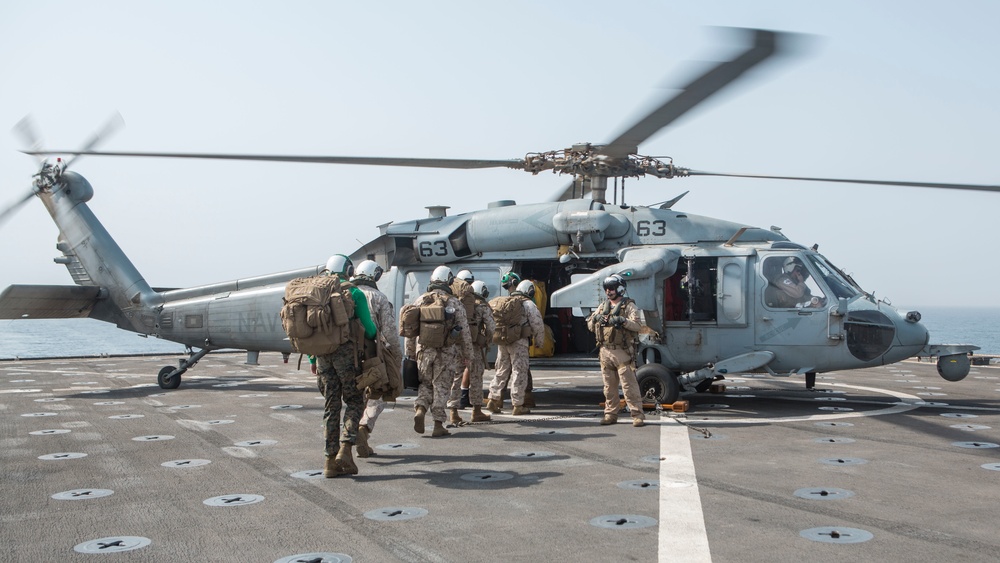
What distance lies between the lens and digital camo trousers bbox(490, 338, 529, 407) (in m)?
10.8

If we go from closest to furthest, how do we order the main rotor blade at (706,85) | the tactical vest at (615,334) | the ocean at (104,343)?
the main rotor blade at (706,85)
the tactical vest at (615,334)
the ocean at (104,343)

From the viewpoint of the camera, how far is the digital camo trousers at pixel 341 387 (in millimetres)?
7004

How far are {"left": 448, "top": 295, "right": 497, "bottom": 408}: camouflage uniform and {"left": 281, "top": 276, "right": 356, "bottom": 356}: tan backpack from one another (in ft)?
9.71

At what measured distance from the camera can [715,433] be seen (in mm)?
8797

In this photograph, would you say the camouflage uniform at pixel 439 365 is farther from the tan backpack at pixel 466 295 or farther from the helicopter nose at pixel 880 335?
the helicopter nose at pixel 880 335

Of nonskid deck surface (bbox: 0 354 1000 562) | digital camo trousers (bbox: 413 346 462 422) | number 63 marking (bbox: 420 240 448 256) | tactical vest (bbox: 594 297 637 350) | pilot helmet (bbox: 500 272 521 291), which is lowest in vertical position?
nonskid deck surface (bbox: 0 354 1000 562)

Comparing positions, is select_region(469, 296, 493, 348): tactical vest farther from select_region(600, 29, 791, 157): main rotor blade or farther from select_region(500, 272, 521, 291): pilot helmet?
select_region(600, 29, 791, 157): main rotor blade

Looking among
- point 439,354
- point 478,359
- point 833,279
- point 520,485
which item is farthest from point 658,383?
point 520,485

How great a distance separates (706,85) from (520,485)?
10.7 ft

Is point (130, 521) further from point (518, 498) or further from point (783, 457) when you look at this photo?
point (783, 457)

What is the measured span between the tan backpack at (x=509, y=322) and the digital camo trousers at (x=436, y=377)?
1.61m

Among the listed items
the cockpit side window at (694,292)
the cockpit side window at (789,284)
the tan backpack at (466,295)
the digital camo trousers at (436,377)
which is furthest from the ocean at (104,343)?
the digital camo trousers at (436,377)

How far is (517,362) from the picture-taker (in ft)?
35.5

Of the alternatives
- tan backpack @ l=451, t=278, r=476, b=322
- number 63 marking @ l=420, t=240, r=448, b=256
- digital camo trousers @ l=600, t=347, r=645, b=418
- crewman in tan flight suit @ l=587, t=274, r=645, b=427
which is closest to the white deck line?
digital camo trousers @ l=600, t=347, r=645, b=418
